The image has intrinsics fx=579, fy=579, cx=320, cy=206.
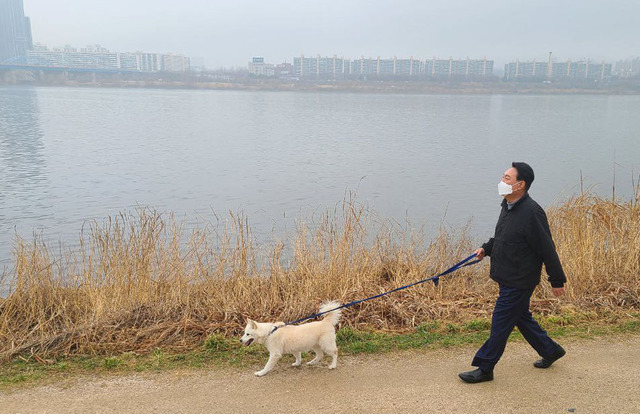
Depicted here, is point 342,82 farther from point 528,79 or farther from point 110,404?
point 110,404

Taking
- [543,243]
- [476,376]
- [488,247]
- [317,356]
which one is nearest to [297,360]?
[317,356]

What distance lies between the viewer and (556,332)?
242 inches

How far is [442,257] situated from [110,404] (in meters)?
5.91

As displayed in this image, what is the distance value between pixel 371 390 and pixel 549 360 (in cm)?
166

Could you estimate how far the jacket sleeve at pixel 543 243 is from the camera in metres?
4.70

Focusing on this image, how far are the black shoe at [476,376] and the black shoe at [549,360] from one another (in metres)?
0.56

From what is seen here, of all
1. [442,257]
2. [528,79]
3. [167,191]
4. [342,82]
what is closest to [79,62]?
[342,82]

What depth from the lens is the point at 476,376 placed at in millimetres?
4992

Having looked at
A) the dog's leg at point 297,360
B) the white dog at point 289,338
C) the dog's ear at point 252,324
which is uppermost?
the dog's ear at point 252,324


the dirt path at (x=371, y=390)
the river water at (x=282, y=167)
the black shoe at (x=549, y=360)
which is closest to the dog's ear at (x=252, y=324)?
the dirt path at (x=371, y=390)

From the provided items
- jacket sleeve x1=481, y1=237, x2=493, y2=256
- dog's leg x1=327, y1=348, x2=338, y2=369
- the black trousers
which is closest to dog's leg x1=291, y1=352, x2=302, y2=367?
dog's leg x1=327, y1=348, x2=338, y2=369

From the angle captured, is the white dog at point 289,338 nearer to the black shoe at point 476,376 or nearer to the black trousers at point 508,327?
the black shoe at point 476,376

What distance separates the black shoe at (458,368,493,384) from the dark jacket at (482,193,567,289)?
0.81 metres

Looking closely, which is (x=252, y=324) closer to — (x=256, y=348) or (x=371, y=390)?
(x=256, y=348)
